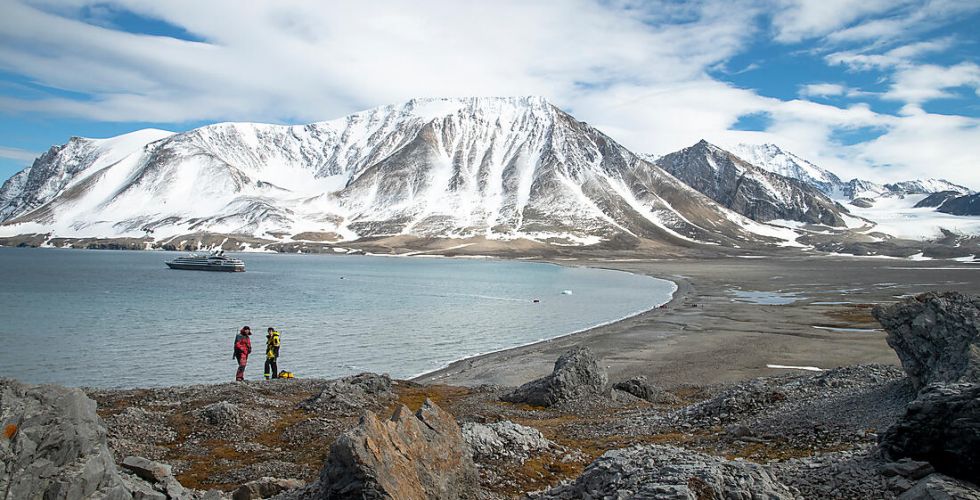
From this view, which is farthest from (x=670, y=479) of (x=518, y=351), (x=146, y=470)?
(x=518, y=351)

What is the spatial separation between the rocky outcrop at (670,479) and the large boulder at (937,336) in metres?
11.1

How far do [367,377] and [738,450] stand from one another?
17334 millimetres

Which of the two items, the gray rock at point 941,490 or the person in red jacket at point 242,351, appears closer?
the gray rock at point 941,490

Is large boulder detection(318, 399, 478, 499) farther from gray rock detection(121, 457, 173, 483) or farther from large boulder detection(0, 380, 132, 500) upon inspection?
gray rock detection(121, 457, 173, 483)

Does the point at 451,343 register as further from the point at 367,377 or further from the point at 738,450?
the point at 738,450

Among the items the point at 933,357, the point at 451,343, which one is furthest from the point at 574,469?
the point at 451,343

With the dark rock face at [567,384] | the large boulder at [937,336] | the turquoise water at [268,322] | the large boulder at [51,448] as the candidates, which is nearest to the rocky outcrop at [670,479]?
the large boulder at [51,448]

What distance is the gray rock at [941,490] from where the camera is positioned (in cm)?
906

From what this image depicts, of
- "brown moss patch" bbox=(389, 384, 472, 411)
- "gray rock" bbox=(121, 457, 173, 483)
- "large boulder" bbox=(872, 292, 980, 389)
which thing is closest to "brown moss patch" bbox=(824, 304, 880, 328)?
"large boulder" bbox=(872, 292, 980, 389)

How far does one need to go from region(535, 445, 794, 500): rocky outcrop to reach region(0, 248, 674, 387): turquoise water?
2879 centimetres

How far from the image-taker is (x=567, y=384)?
26.9 metres

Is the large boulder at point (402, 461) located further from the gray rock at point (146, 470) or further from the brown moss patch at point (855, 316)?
the brown moss patch at point (855, 316)

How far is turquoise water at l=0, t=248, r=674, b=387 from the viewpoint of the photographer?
40500 mm

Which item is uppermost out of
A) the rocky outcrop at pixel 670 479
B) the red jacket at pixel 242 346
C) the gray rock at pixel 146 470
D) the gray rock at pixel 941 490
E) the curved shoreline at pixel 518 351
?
the gray rock at pixel 941 490
